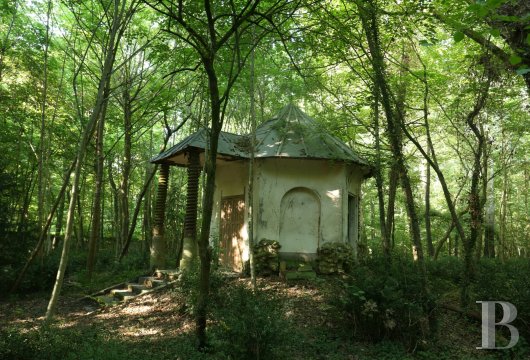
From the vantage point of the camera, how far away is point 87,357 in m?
4.85

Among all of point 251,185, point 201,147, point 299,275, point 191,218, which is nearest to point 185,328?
point 191,218

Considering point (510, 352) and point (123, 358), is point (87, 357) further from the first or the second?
point (510, 352)

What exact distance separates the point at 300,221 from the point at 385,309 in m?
4.71

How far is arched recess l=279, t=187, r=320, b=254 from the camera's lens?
441 inches

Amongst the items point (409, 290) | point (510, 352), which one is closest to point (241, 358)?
point (409, 290)

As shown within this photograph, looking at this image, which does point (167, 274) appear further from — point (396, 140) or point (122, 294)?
point (396, 140)

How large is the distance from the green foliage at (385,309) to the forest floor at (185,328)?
0.18 meters

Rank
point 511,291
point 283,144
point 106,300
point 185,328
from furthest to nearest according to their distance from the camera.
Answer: point 283,144
point 106,300
point 185,328
point 511,291

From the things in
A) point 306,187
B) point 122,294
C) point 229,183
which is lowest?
point 122,294

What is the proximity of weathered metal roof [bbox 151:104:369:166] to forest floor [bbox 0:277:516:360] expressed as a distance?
3520 mm

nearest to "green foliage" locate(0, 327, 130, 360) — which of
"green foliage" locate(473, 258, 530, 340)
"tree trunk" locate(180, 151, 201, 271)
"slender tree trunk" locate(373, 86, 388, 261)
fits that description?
"tree trunk" locate(180, 151, 201, 271)

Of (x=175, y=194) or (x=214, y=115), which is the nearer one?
(x=214, y=115)

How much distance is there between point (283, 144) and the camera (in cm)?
1156

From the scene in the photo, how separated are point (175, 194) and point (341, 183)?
1025cm
